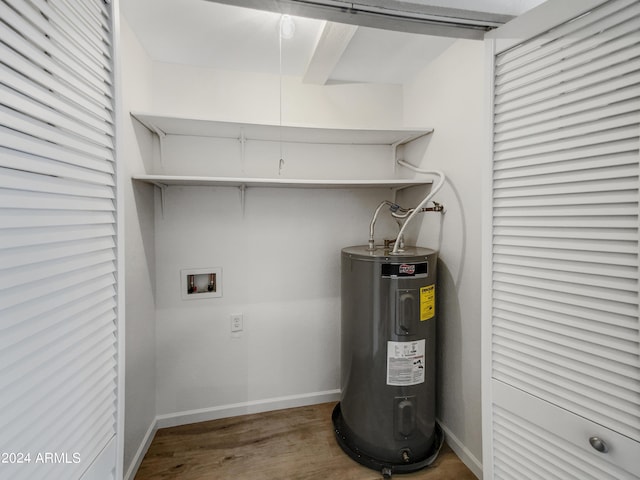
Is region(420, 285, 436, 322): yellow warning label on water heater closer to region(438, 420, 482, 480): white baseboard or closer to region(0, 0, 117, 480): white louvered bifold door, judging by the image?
region(438, 420, 482, 480): white baseboard

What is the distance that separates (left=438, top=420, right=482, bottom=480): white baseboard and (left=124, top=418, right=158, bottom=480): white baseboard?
1.78 m

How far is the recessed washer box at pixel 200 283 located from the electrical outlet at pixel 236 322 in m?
0.18

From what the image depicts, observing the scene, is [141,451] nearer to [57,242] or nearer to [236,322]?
[236,322]

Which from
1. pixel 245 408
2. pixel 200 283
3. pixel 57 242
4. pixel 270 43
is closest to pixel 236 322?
pixel 200 283

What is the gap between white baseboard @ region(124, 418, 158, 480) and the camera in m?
1.47

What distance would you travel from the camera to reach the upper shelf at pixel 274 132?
5.27 feet

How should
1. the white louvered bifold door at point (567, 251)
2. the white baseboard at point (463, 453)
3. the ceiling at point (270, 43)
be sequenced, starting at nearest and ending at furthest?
the white louvered bifold door at point (567, 251) < the ceiling at point (270, 43) < the white baseboard at point (463, 453)

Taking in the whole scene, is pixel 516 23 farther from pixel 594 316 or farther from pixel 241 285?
pixel 241 285

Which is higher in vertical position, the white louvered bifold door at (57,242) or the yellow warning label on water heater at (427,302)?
the white louvered bifold door at (57,242)

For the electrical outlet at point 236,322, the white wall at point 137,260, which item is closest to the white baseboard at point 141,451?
the white wall at point 137,260

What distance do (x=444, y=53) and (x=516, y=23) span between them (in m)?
1.10

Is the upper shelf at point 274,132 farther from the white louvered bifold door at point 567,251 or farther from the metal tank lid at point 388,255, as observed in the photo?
the white louvered bifold door at point 567,251

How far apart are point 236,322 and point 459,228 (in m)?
1.57

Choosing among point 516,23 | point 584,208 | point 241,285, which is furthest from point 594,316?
point 241,285
